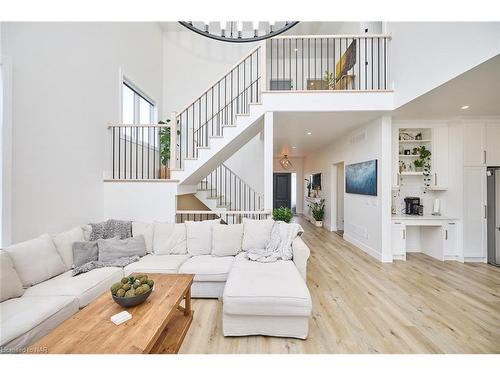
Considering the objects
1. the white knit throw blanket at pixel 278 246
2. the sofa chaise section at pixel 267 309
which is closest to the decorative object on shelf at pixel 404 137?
the white knit throw blanket at pixel 278 246

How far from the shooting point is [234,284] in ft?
7.07

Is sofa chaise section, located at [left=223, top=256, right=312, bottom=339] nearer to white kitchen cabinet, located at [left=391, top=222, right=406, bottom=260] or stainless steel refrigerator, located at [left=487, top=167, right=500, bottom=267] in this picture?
white kitchen cabinet, located at [left=391, top=222, right=406, bottom=260]

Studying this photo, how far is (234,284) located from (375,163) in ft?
12.3

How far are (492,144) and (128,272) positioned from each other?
6.34 metres

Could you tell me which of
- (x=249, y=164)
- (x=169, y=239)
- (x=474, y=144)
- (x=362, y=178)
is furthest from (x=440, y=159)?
(x=169, y=239)

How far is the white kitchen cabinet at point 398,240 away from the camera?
4355 mm

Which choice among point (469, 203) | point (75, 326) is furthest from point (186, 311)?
point (469, 203)

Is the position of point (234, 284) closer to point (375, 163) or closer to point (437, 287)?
point (437, 287)

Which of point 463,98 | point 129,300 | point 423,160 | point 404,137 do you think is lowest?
point 129,300

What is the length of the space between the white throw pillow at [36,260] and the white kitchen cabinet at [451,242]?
6031 millimetres

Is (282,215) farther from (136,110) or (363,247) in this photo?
(136,110)

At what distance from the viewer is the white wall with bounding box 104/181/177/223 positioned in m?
3.95

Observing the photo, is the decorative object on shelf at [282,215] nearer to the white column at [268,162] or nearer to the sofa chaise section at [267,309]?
the white column at [268,162]

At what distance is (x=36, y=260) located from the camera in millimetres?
2225
